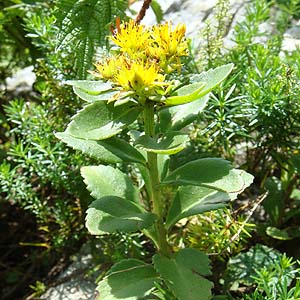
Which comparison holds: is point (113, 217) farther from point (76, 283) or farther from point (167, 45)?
point (76, 283)

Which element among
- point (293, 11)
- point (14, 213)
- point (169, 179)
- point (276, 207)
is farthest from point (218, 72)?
point (14, 213)

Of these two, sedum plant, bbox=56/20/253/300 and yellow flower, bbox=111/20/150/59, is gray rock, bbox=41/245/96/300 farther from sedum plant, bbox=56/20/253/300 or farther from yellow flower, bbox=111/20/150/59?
yellow flower, bbox=111/20/150/59

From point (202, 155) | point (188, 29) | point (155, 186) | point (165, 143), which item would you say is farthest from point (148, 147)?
point (188, 29)

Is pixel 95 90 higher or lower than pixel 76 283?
higher

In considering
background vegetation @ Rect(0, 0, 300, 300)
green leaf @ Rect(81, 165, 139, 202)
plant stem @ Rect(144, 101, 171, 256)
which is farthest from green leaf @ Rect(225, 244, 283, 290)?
green leaf @ Rect(81, 165, 139, 202)

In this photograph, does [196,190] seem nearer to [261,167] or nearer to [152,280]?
[152,280]

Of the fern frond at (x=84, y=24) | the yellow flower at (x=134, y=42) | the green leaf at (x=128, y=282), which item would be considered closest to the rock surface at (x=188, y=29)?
the fern frond at (x=84, y=24)
